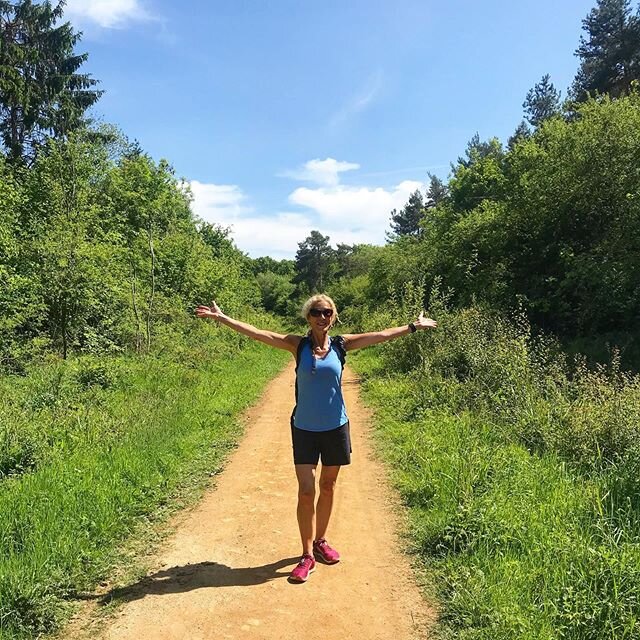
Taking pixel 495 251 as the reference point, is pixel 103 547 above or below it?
below

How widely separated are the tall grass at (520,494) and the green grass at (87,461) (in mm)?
2797

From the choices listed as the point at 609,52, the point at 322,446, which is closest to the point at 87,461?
the point at 322,446

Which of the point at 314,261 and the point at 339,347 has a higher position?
the point at 314,261

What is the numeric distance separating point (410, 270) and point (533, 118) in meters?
28.7

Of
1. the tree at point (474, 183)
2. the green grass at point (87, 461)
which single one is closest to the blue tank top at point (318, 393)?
the green grass at point (87, 461)

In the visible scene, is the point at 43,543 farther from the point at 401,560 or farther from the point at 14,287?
the point at 14,287

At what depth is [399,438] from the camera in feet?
27.7

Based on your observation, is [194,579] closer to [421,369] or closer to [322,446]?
[322,446]

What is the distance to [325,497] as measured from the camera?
447 cm

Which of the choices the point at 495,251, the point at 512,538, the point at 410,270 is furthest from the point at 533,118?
the point at 512,538

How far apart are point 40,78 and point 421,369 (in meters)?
28.0

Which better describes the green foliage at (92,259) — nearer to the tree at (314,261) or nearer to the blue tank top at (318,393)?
the blue tank top at (318,393)

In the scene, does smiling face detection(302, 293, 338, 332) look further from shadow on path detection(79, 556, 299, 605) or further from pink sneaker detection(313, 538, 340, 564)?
shadow on path detection(79, 556, 299, 605)

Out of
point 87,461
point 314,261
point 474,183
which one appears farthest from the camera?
point 314,261
